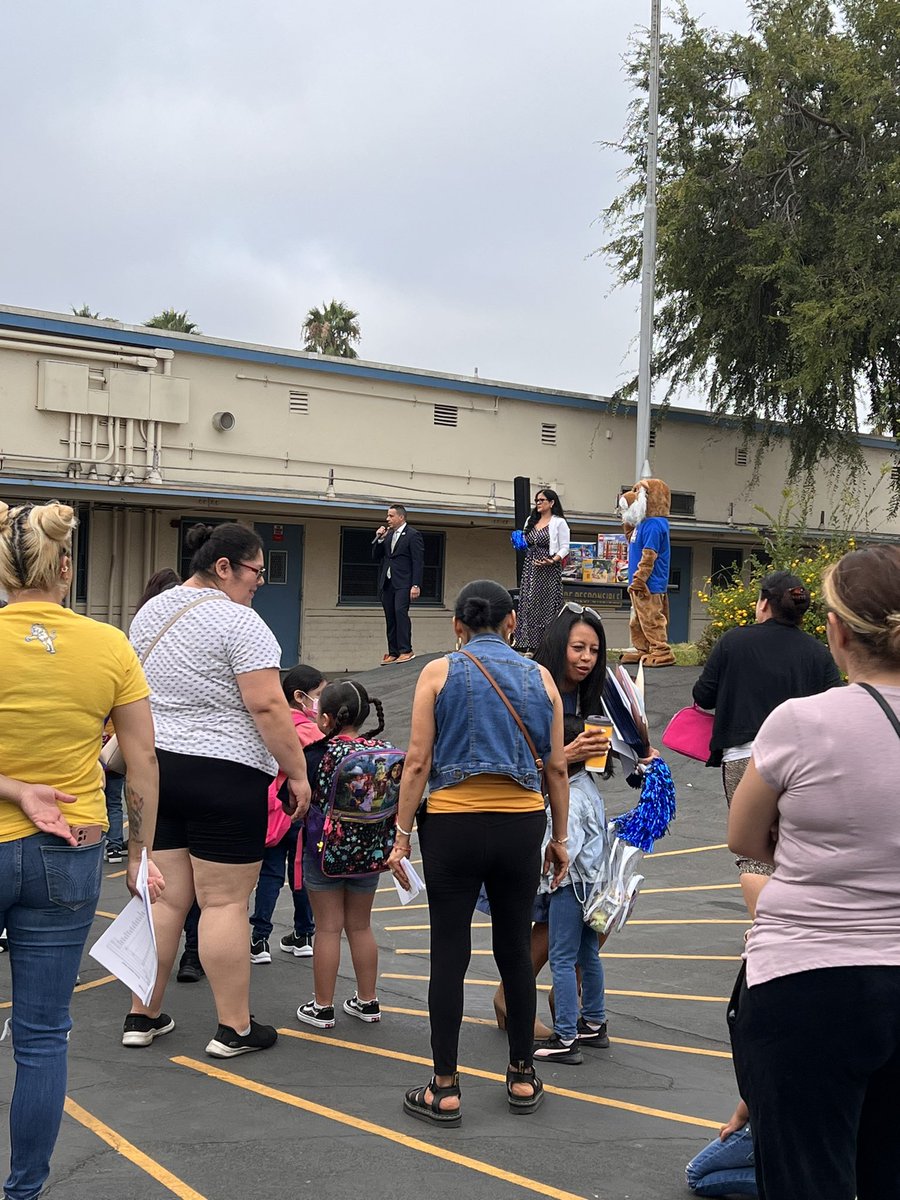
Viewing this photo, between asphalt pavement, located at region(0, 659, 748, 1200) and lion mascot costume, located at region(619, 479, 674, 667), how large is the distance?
9164mm

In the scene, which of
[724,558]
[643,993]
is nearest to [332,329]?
[724,558]

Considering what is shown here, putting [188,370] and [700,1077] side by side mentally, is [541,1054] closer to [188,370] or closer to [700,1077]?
[700,1077]

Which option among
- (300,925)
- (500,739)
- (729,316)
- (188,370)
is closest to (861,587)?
(500,739)

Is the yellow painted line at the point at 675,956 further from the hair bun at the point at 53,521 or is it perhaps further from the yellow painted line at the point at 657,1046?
the hair bun at the point at 53,521

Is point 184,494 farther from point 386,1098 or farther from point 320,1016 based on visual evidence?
point 386,1098

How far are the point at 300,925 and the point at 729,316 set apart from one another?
21.0 metres

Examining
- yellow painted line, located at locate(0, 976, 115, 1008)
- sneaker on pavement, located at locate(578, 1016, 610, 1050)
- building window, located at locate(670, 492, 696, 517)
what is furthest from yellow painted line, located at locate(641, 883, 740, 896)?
building window, located at locate(670, 492, 696, 517)

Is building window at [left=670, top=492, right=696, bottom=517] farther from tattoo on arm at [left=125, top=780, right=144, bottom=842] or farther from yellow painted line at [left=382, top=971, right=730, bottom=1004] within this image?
tattoo on arm at [left=125, top=780, right=144, bottom=842]

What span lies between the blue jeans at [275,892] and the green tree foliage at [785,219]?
59.5ft

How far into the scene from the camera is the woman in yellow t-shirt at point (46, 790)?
3.58 metres

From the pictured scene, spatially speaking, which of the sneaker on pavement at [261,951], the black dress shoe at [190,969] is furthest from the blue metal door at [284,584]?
the black dress shoe at [190,969]

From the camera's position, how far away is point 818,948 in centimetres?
282

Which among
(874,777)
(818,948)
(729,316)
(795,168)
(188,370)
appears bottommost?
(818,948)

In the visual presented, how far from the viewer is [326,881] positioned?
229 inches
